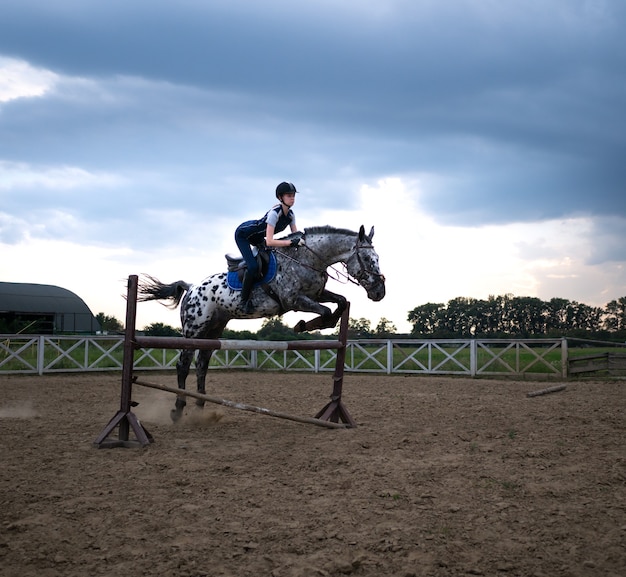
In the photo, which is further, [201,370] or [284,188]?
[201,370]

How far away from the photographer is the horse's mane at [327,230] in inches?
271

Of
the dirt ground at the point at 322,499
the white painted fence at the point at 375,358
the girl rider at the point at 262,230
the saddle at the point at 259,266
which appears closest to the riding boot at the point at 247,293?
the girl rider at the point at 262,230

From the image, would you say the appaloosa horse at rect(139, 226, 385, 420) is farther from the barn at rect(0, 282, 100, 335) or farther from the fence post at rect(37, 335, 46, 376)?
the barn at rect(0, 282, 100, 335)

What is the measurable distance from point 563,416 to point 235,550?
19.2 feet

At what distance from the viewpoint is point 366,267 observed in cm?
657

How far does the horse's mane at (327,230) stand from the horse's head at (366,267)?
196 mm

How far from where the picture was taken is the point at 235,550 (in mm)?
3195

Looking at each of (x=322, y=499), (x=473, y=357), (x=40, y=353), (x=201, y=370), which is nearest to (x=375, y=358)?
(x=473, y=357)

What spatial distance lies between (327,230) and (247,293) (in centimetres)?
122

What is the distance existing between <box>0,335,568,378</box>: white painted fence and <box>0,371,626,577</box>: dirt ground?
33.0 ft

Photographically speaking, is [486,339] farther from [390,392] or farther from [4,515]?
[4,515]

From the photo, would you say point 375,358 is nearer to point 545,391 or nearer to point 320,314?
point 545,391

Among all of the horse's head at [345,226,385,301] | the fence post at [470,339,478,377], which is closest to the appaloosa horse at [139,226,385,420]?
the horse's head at [345,226,385,301]

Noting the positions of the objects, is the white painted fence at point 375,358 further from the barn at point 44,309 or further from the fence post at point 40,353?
the barn at point 44,309
